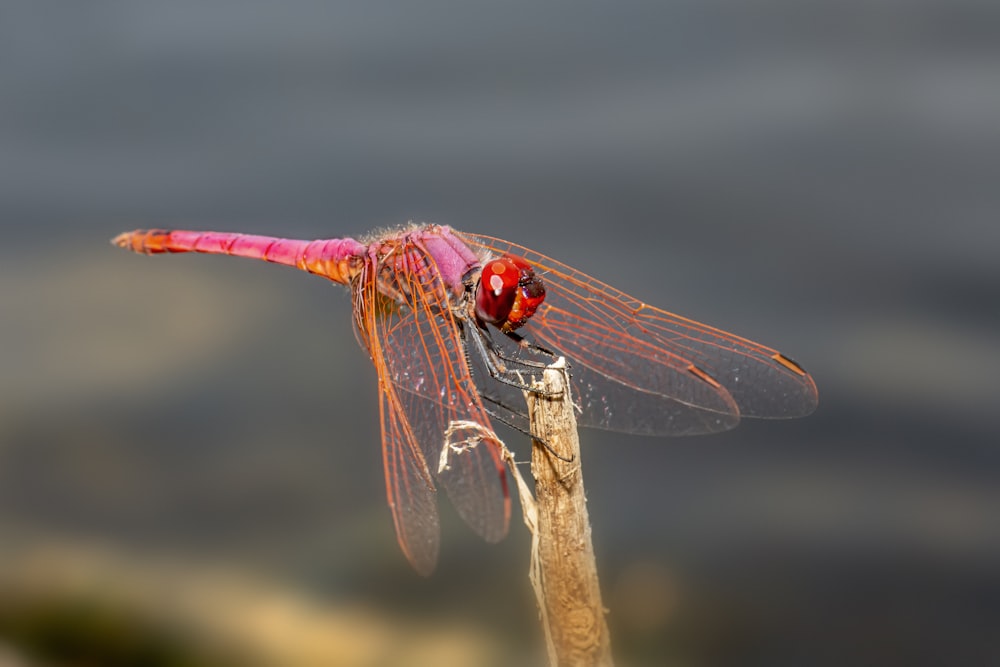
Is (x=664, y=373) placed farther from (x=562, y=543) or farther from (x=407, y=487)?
(x=407, y=487)

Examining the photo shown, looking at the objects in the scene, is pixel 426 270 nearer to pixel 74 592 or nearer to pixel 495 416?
pixel 495 416

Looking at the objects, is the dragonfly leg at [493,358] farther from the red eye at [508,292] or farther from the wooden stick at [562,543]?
the wooden stick at [562,543]

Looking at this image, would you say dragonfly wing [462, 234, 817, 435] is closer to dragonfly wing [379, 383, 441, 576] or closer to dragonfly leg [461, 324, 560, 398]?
dragonfly leg [461, 324, 560, 398]

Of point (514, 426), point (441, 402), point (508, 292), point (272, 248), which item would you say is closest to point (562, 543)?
point (514, 426)

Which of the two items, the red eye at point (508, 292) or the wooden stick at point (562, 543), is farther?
the red eye at point (508, 292)

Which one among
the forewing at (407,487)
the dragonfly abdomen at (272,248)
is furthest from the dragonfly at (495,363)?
the dragonfly abdomen at (272,248)

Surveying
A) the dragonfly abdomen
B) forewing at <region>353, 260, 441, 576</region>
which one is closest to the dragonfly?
forewing at <region>353, 260, 441, 576</region>
